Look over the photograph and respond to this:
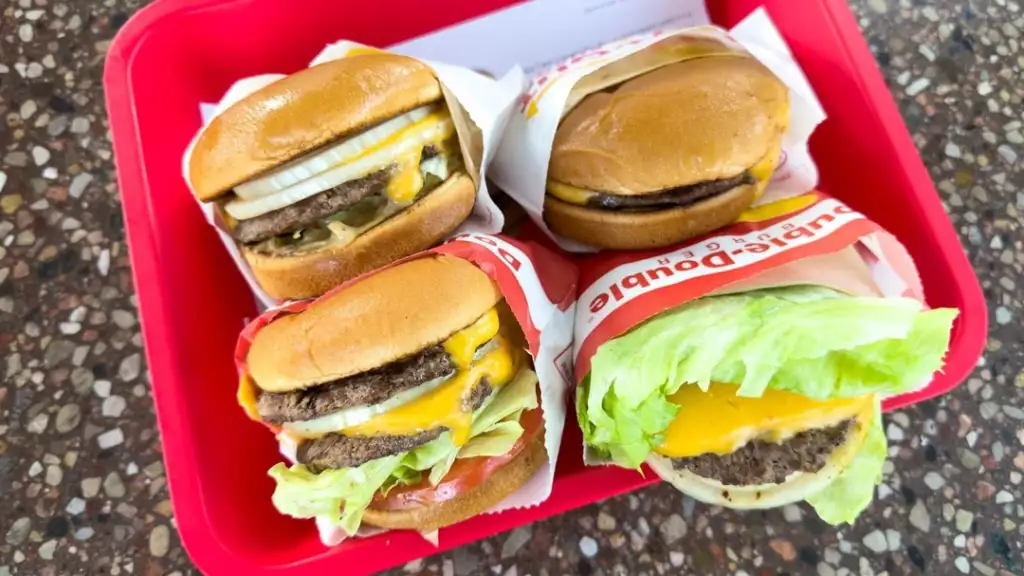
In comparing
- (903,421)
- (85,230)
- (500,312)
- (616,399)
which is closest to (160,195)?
(85,230)

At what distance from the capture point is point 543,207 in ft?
4.02

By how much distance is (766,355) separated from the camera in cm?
96

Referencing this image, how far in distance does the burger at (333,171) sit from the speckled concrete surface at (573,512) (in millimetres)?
419

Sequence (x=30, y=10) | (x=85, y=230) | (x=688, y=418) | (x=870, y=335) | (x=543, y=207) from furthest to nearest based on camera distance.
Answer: (x=30, y=10) < (x=85, y=230) < (x=543, y=207) < (x=688, y=418) < (x=870, y=335)

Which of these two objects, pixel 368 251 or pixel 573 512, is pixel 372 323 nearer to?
pixel 368 251

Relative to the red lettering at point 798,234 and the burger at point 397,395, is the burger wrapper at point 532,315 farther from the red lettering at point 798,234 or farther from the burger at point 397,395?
the red lettering at point 798,234

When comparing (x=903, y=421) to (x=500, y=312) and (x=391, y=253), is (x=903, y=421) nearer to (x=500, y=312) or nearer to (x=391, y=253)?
(x=500, y=312)

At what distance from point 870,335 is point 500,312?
447 millimetres

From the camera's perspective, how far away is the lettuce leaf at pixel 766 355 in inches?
38.0

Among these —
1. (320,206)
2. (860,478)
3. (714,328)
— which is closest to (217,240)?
(320,206)

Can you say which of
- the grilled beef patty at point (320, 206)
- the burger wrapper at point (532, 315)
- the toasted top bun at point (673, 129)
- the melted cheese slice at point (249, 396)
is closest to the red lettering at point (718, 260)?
the toasted top bun at point (673, 129)

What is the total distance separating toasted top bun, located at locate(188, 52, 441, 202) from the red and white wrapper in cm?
36

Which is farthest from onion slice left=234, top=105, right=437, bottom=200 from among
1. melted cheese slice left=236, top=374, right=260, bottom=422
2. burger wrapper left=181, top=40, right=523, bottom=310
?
melted cheese slice left=236, top=374, right=260, bottom=422

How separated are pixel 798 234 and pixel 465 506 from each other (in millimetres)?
583
